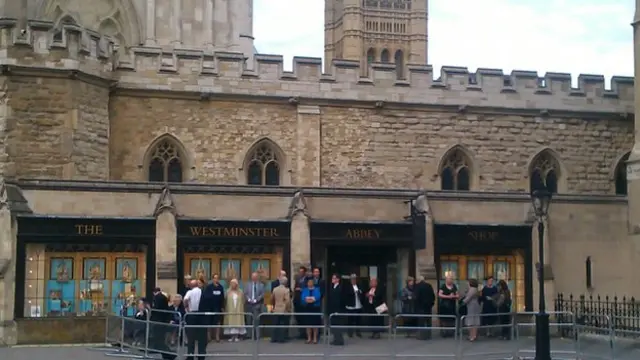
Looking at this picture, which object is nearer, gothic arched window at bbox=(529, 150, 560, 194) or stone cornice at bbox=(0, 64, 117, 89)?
stone cornice at bbox=(0, 64, 117, 89)

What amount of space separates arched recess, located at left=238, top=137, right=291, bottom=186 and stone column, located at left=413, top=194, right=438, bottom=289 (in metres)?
4.65

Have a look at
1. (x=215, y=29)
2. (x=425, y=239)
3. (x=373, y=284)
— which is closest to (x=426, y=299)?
(x=373, y=284)

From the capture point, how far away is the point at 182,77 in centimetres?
2603

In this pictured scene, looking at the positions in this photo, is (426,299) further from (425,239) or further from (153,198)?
(153,198)

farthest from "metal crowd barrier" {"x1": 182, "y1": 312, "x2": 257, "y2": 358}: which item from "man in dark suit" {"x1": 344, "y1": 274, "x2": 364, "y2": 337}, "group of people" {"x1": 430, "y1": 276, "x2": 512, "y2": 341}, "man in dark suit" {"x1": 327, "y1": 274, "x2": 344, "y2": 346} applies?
"group of people" {"x1": 430, "y1": 276, "x2": 512, "y2": 341}

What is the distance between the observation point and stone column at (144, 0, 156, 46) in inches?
1312

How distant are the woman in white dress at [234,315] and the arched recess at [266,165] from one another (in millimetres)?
7434

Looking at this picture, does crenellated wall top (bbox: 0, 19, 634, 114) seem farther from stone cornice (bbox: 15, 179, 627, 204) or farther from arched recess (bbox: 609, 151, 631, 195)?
stone cornice (bbox: 15, 179, 627, 204)

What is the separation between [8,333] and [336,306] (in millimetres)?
6253

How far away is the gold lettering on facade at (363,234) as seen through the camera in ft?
74.5

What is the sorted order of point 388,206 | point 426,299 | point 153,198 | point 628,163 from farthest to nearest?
point 628,163
point 388,206
point 153,198
point 426,299

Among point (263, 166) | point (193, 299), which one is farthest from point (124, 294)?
point (263, 166)

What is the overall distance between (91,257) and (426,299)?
6.65 meters

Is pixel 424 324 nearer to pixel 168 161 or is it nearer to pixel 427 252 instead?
pixel 427 252
